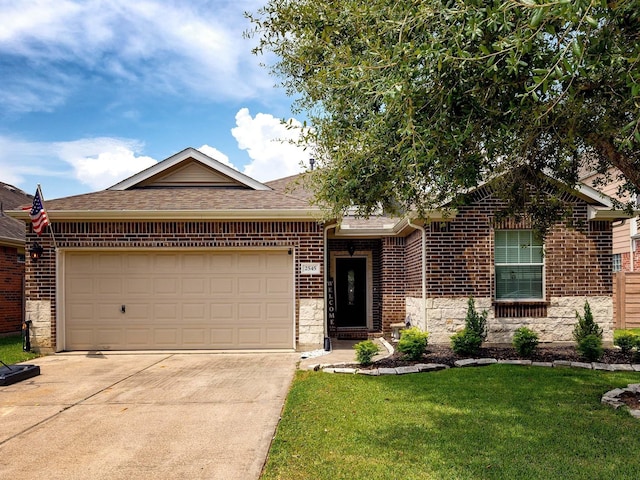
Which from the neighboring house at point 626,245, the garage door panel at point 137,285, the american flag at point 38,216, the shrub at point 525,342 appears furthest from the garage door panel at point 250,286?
the neighboring house at point 626,245

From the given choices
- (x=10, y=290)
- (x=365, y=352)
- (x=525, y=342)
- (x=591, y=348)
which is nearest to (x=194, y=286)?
(x=365, y=352)

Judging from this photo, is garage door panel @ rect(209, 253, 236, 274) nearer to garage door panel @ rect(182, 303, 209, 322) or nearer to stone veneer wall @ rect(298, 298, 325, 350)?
garage door panel @ rect(182, 303, 209, 322)

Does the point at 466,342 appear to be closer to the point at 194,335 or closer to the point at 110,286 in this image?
the point at 194,335

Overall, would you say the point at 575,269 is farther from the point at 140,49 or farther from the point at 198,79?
the point at 140,49

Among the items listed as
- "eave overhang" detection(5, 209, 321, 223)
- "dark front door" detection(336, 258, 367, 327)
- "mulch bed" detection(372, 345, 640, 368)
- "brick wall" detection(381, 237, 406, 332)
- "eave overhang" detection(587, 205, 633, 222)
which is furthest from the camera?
"dark front door" detection(336, 258, 367, 327)

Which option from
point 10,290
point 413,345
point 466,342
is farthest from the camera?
point 10,290

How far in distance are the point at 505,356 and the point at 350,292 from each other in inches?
224

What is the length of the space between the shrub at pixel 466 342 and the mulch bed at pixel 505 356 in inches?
5.2

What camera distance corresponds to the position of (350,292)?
14648 millimetres

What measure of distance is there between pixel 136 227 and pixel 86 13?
14.3 feet

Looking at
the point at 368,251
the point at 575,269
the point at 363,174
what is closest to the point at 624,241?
the point at 575,269

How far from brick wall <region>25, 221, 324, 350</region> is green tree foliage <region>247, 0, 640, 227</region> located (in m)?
4.01

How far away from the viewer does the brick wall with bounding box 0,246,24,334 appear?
14.6 m

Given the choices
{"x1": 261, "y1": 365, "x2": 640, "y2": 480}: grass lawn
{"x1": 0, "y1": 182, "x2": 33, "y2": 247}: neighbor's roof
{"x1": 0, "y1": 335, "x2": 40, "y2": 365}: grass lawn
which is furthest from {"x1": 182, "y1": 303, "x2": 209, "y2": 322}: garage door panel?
{"x1": 0, "y1": 182, "x2": 33, "y2": 247}: neighbor's roof
